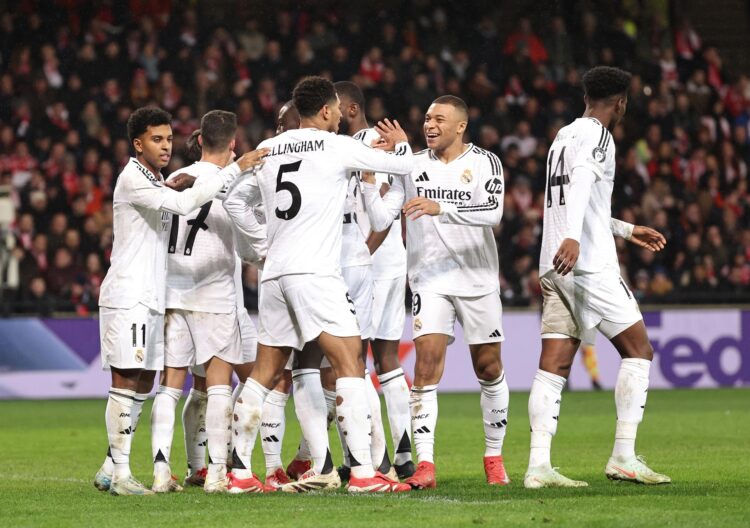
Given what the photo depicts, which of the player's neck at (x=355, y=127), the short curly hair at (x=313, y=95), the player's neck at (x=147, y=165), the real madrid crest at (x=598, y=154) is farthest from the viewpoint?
the player's neck at (x=355, y=127)

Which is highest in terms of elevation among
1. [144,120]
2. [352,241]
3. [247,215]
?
[144,120]

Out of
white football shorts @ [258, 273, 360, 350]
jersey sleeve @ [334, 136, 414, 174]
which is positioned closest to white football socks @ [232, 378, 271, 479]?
white football shorts @ [258, 273, 360, 350]

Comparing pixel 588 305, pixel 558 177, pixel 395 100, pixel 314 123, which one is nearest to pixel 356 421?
pixel 588 305

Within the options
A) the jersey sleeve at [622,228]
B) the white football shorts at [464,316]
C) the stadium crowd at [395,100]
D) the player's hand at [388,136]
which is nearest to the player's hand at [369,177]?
the player's hand at [388,136]

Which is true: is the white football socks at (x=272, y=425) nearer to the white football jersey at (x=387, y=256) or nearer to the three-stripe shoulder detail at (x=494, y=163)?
the white football jersey at (x=387, y=256)

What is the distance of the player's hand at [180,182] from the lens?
803 centimetres

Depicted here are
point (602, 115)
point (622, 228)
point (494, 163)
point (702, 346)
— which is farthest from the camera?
point (702, 346)

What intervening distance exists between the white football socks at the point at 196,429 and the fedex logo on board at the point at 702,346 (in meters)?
10.3

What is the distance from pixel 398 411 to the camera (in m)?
8.67

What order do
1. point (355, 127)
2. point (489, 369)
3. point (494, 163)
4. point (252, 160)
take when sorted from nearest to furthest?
1. point (252, 160)
2. point (489, 369)
3. point (494, 163)
4. point (355, 127)

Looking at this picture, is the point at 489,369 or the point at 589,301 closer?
the point at 589,301

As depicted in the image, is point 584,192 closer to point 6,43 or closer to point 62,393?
point 62,393

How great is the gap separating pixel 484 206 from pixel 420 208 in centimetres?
52

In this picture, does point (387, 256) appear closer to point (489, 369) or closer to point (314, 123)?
point (489, 369)
